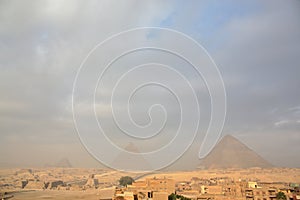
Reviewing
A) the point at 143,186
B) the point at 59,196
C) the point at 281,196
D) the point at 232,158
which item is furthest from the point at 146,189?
the point at 232,158

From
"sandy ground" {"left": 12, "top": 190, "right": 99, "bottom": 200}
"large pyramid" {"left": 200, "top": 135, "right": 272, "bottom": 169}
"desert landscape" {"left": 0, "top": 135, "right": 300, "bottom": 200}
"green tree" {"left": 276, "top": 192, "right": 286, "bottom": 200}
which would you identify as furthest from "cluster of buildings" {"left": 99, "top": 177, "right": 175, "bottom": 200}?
"large pyramid" {"left": 200, "top": 135, "right": 272, "bottom": 169}

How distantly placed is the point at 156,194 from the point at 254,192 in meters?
3.95

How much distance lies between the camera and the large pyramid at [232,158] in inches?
1284

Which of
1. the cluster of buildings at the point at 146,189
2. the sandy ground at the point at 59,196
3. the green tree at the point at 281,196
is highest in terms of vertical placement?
the cluster of buildings at the point at 146,189

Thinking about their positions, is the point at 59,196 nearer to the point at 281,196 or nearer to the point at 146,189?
the point at 146,189

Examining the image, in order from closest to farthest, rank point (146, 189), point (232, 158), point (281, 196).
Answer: point (281, 196) → point (146, 189) → point (232, 158)

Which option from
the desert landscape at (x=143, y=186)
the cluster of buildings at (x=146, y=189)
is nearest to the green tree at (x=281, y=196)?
the desert landscape at (x=143, y=186)

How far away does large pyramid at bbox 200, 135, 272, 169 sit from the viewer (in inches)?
1284

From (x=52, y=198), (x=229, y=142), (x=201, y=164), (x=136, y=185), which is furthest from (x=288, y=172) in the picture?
(x=52, y=198)

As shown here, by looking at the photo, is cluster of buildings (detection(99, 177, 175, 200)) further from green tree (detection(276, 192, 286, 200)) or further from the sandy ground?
green tree (detection(276, 192, 286, 200))

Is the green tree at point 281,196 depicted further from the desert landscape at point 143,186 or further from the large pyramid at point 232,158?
the large pyramid at point 232,158

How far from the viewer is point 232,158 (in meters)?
34.6

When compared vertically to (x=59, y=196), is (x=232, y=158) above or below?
above

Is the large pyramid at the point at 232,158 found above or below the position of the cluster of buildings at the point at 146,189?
above
